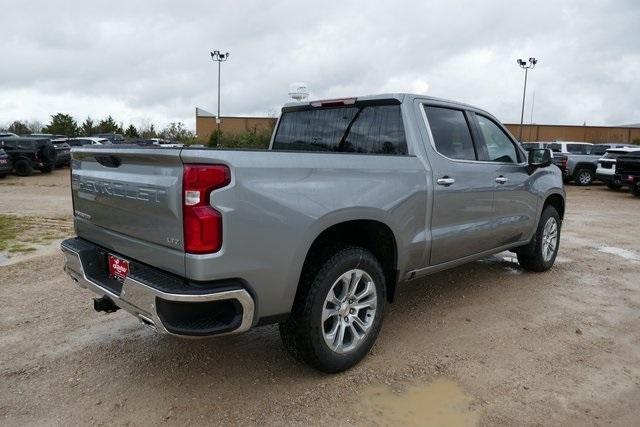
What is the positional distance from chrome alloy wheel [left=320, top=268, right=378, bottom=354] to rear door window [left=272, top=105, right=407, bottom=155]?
1.11 metres

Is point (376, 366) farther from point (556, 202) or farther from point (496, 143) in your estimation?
point (556, 202)

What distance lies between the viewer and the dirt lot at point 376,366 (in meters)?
2.94

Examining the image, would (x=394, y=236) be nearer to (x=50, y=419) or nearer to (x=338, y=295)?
(x=338, y=295)

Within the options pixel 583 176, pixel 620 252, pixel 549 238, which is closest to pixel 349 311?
pixel 549 238

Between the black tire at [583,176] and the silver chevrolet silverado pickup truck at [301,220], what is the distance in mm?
17140

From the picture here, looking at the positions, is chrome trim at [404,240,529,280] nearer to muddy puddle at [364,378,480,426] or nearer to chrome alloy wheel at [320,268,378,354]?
chrome alloy wheel at [320,268,378,354]

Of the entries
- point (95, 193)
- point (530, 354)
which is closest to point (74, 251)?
point (95, 193)

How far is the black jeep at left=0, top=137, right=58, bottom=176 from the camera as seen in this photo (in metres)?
19.8

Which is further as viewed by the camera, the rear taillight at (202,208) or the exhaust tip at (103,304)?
the exhaust tip at (103,304)

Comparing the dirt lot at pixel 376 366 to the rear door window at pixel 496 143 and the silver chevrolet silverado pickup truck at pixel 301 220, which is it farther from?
the rear door window at pixel 496 143

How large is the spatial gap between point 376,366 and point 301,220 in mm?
1271

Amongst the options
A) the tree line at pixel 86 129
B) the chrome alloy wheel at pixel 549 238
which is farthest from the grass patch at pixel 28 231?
the tree line at pixel 86 129

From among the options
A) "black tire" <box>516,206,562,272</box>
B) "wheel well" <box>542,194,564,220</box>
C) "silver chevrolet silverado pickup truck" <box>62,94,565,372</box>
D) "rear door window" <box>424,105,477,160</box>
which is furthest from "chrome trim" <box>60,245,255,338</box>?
"wheel well" <box>542,194,564,220</box>

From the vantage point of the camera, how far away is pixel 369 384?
3.25 metres
